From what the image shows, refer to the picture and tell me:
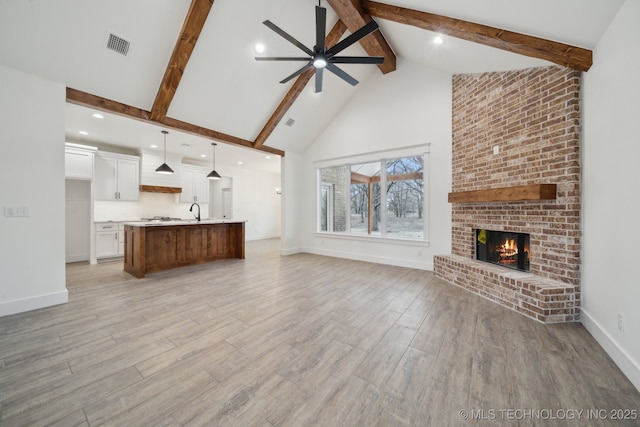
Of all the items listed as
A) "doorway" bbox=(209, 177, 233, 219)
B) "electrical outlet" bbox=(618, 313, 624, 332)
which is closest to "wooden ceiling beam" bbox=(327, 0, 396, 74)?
"electrical outlet" bbox=(618, 313, 624, 332)

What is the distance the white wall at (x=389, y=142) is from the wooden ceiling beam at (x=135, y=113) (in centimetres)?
193

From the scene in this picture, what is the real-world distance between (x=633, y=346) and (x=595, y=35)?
8.77 feet

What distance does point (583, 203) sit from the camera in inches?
104

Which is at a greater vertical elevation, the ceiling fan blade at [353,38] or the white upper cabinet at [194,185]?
the ceiling fan blade at [353,38]

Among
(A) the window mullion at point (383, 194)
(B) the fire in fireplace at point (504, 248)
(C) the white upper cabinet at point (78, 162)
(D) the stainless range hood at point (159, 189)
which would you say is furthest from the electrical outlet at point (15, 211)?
(B) the fire in fireplace at point (504, 248)

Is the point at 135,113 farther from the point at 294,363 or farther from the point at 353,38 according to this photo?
the point at 294,363

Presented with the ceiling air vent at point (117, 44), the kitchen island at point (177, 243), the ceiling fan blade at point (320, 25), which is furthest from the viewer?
the kitchen island at point (177, 243)

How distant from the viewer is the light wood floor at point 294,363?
4.69ft

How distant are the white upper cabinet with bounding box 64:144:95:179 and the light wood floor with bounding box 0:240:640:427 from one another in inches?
133

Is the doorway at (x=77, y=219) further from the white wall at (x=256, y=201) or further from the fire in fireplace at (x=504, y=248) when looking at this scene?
the fire in fireplace at (x=504, y=248)

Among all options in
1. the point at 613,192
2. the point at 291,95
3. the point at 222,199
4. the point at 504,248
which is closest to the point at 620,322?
the point at 613,192

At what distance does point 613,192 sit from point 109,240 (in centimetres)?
838

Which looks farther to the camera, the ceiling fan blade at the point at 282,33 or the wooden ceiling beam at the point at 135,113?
the wooden ceiling beam at the point at 135,113

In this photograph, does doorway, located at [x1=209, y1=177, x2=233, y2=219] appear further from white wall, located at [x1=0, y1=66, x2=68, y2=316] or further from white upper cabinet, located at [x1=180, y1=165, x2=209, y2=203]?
white wall, located at [x1=0, y1=66, x2=68, y2=316]
